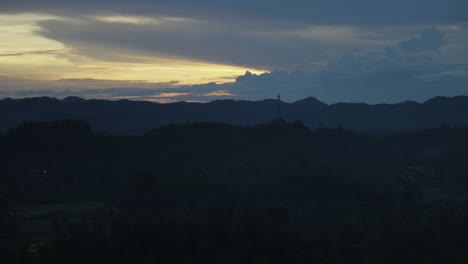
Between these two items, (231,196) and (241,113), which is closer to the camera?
(231,196)

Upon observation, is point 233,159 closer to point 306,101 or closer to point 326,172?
point 326,172

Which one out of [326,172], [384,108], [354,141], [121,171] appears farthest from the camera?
[384,108]

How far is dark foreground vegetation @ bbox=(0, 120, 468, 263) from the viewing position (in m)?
20.1

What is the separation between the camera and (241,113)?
11381 cm

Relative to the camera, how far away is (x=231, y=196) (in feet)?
111

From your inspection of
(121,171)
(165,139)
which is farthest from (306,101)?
(121,171)

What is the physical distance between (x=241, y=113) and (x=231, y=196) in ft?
263

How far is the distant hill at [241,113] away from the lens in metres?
96.1

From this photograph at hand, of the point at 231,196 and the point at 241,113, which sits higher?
the point at 241,113

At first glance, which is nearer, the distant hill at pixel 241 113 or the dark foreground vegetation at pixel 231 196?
the dark foreground vegetation at pixel 231 196

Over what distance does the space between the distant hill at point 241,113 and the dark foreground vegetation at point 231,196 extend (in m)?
36.7

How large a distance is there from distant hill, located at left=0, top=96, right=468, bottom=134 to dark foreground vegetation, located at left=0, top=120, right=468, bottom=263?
120 feet

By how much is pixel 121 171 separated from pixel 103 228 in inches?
918

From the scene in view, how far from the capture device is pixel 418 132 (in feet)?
214
